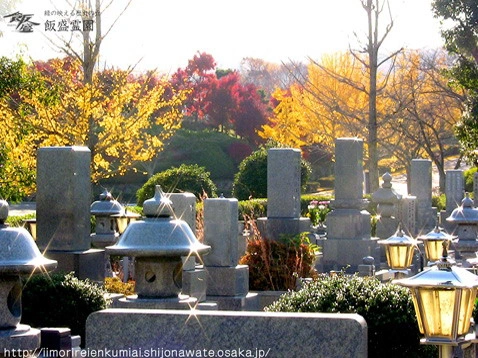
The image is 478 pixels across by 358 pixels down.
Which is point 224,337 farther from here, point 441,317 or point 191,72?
point 191,72

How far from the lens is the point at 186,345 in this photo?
5047 mm

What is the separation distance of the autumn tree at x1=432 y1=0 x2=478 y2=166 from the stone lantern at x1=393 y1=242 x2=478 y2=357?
1786cm

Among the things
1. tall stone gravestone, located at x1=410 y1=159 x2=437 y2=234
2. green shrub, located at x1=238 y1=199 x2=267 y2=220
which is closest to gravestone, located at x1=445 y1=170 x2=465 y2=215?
tall stone gravestone, located at x1=410 y1=159 x2=437 y2=234

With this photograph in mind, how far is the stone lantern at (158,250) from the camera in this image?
27.5 ft

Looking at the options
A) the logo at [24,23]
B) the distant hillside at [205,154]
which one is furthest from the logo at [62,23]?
the distant hillside at [205,154]

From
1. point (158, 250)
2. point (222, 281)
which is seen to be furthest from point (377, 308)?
point (222, 281)

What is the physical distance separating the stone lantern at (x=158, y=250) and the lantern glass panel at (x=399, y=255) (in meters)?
3.43

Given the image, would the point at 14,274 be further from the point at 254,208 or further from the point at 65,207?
the point at 254,208

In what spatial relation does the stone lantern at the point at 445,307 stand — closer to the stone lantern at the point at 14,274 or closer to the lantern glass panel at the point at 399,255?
the stone lantern at the point at 14,274

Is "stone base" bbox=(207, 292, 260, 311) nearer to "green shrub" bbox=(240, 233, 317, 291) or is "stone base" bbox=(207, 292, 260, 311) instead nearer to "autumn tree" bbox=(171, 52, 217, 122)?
"green shrub" bbox=(240, 233, 317, 291)

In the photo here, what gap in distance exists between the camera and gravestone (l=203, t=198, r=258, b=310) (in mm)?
14688

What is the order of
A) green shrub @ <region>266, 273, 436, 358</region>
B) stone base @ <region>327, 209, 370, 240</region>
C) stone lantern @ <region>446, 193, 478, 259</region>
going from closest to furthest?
green shrub @ <region>266, 273, 436, 358</region> < stone lantern @ <region>446, 193, 478, 259</region> < stone base @ <region>327, 209, 370, 240</region>

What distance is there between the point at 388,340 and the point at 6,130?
16.1 m

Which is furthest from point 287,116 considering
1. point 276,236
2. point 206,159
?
point 276,236
